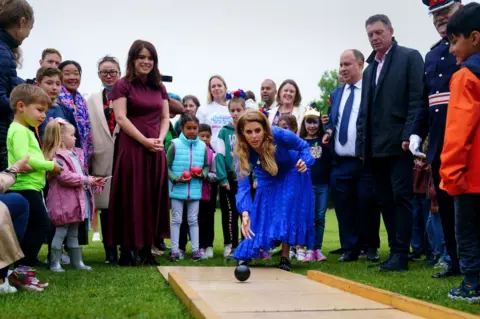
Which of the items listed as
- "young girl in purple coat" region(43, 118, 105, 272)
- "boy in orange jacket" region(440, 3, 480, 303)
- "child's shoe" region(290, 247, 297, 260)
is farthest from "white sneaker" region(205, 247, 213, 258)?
"boy in orange jacket" region(440, 3, 480, 303)

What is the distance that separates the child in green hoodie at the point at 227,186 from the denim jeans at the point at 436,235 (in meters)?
2.48

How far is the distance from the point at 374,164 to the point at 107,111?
3.36 metres

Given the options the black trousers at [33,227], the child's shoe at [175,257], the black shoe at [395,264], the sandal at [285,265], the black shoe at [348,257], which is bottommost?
the child's shoe at [175,257]

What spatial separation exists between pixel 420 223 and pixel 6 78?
18.6 feet

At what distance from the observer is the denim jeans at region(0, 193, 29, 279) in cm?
482

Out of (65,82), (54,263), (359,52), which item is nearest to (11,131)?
(54,263)

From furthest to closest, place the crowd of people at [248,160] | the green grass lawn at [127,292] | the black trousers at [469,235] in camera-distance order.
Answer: the crowd of people at [248,160], the black trousers at [469,235], the green grass lawn at [127,292]

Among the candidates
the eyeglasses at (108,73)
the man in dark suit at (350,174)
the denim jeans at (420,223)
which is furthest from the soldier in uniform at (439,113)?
the eyeglasses at (108,73)

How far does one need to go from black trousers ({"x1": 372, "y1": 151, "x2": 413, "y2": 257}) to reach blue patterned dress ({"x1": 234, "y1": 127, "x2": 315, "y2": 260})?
77 cm

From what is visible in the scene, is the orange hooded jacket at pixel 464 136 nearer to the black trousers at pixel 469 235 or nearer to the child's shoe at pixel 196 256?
the black trousers at pixel 469 235

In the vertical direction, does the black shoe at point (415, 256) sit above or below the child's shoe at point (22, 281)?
below

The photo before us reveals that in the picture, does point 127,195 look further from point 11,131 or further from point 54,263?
point 11,131

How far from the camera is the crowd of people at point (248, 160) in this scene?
15.3 ft

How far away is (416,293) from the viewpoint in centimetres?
470
